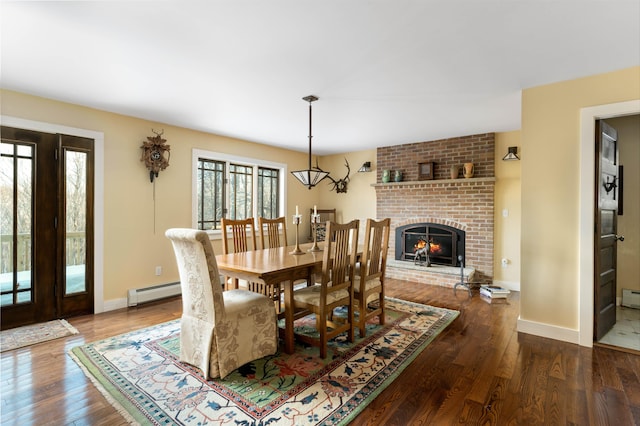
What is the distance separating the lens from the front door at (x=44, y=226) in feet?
10.2

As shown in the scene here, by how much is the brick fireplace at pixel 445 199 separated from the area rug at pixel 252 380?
7.43 ft

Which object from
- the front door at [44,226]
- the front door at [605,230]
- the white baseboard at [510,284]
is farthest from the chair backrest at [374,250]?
the front door at [44,226]

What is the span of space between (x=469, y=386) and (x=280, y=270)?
1514 millimetres

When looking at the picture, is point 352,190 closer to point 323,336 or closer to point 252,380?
point 323,336

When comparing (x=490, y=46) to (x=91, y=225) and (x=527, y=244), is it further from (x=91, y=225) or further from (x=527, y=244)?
(x=91, y=225)

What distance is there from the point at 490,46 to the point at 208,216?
412 centimetres

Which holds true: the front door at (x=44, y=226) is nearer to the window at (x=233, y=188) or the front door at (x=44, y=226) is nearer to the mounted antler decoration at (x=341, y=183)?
the window at (x=233, y=188)

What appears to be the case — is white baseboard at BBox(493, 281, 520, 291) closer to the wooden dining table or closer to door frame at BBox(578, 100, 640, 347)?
door frame at BBox(578, 100, 640, 347)

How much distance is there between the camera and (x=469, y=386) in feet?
7.00

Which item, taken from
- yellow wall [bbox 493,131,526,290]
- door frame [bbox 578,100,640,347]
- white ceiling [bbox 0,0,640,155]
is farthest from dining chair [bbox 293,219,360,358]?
yellow wall [bbox 493,131,526,290]

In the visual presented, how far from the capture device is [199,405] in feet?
6.31

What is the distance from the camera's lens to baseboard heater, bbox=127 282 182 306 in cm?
390

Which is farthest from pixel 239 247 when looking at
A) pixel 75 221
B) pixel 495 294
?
pixel 495 294

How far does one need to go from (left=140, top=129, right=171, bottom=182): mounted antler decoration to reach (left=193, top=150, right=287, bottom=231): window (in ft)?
1.66
